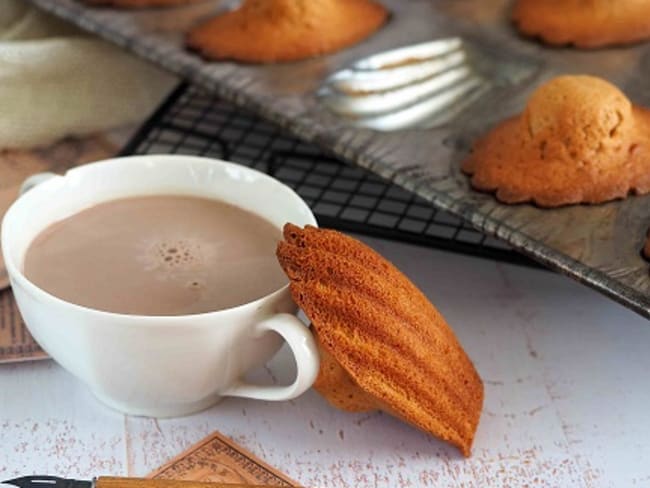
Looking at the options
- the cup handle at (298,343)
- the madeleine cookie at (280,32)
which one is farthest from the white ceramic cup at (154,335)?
the madeleine cookie at (280,32)

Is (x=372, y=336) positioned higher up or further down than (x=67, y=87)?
higher up

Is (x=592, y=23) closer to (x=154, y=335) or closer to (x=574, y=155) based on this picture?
(x=574, y=155)

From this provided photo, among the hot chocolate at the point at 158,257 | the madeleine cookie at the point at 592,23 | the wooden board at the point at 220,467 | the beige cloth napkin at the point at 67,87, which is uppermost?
the madeleine cookie at the point at 592,23

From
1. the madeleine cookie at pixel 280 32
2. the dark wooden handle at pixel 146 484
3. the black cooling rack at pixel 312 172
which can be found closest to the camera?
the dark wooden handle at pixel 146 484

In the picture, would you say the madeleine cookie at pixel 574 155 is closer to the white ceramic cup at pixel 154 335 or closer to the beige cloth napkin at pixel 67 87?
the white ceramic cup at pixel 154 335

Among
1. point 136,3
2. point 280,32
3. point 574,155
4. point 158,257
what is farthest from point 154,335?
point 136,3

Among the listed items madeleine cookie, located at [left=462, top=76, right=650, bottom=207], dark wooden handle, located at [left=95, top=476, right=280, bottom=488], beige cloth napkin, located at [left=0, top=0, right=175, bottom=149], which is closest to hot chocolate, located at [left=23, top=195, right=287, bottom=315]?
dark wooden handle, located at [left=95, top=476, right=280, bottom=488]
